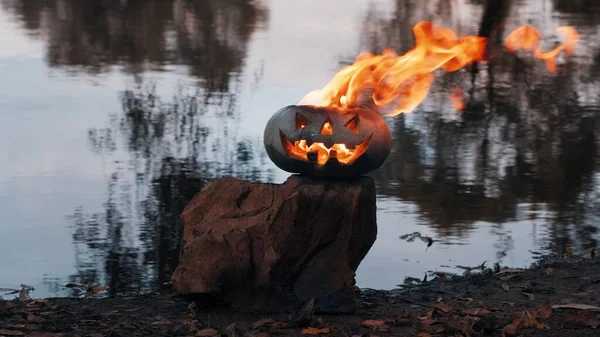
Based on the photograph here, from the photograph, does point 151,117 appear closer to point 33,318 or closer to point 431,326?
point 33,318

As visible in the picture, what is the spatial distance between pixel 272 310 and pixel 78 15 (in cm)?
1243

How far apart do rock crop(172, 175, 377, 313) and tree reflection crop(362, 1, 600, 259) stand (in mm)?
3556

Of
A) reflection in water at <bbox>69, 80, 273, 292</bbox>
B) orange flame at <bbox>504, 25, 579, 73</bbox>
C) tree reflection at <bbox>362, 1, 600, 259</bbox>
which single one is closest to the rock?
reflection in water at <bbox>69, 80, 273, 292</bbox>

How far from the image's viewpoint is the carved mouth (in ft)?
22.1

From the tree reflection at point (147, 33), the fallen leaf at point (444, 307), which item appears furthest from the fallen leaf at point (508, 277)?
the tree reflection at point (147, 33)

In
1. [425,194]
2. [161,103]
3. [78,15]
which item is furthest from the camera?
[78,15]

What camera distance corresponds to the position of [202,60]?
1596cm

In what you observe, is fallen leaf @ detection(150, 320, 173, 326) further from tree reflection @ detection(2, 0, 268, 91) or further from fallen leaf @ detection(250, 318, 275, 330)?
tree reflection @ detection(2, 0, 268, 91)

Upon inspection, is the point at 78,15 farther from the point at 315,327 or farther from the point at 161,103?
the point at 315,327

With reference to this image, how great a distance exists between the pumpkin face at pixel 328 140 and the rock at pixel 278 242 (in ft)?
0.33

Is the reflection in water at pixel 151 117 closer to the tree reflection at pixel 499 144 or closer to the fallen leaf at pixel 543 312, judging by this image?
the tree reflection at pixel 499 144

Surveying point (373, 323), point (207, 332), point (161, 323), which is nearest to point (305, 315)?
point (373, 323)

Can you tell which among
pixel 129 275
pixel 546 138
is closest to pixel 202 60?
pixel 546 138

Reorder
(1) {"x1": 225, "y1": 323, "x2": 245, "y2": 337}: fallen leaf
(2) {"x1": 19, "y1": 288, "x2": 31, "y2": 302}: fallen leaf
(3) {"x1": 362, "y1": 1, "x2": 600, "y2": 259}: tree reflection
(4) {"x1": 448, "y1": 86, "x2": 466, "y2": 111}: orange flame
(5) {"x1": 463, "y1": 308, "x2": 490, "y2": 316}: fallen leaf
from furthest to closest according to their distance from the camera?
(4) {"x1": 448, "y1": 86, "x2": 466, "y2": 111}: orange flame
(3) {"x1": 362, "y1": 1, "x2": 600, "y2": 259}: tree reflection
(2) {"x1": 19, "y1": 288, "x2": 31, "y2": 302}: fallen leaf
(5) {"x1": 463, "y1": 308, "x2": 490, "y2": 316}: fallen leaf
(1) {"x1": 225, "y1": 323, "x2": 245, "y2": 337}: fallen leaf
